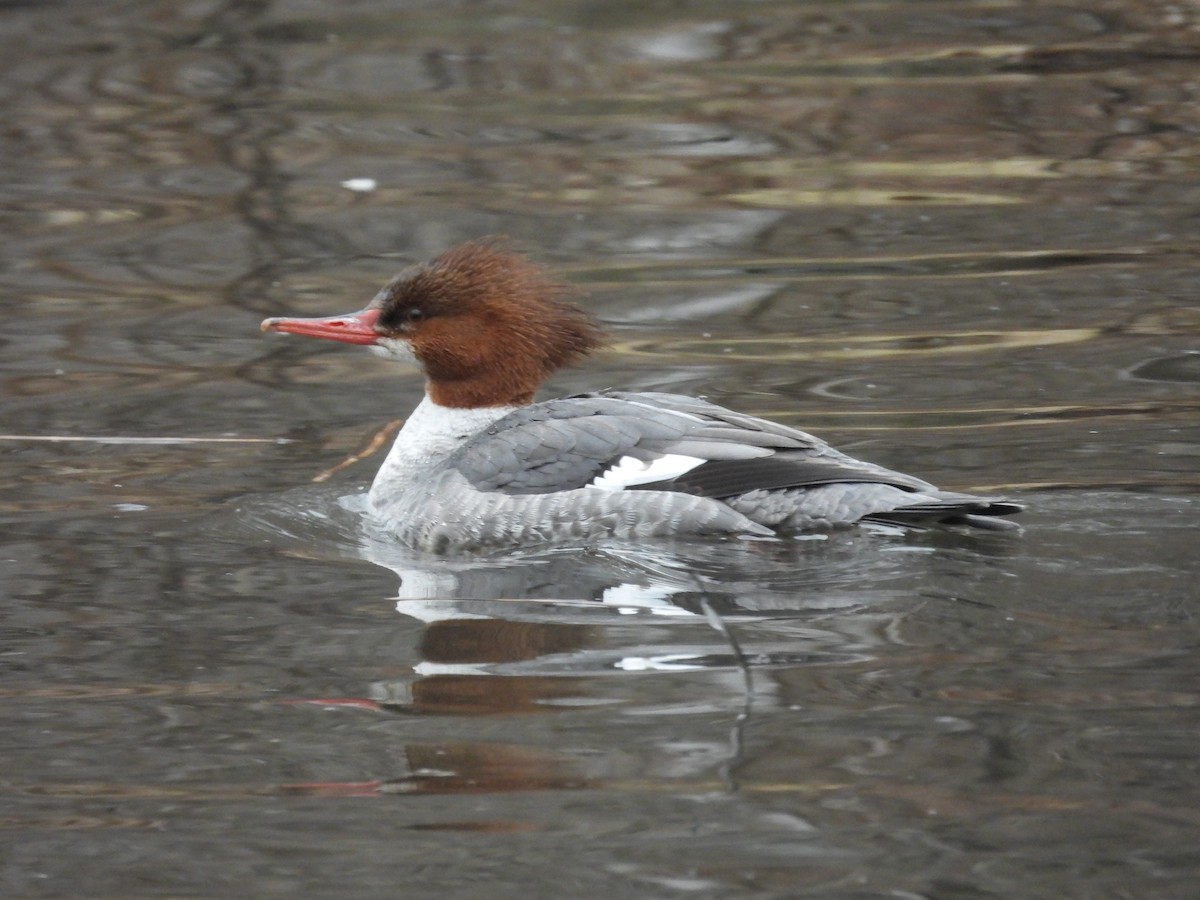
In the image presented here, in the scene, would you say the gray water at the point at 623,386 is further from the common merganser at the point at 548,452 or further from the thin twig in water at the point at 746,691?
the common merganser at the point at 548,452

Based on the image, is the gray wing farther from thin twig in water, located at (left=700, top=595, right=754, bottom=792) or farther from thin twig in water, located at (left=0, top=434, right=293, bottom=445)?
thin twig in water, located at (left=0, top=434, right=293, bottom=445)

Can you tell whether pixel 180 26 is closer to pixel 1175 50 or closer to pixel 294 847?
pixel 1175 50

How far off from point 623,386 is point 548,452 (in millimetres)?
1711

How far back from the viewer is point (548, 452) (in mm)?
6070

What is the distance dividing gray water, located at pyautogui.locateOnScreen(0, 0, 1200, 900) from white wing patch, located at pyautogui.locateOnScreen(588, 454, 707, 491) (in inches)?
10.3

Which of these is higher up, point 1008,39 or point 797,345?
point 1008,39

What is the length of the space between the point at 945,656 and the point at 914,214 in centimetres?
576

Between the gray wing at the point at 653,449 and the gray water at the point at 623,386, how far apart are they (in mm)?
224

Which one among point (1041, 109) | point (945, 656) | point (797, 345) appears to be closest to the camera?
point (945, 656)

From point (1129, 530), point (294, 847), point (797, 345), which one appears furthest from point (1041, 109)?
point (294, 847)

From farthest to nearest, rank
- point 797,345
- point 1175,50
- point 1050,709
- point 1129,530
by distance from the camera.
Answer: point 1175,50, point 797,345, point 1129,530, point 1050,709

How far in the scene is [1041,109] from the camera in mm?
11648

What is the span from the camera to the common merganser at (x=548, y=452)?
579 centimetres

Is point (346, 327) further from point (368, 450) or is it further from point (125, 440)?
point (125, 440)
